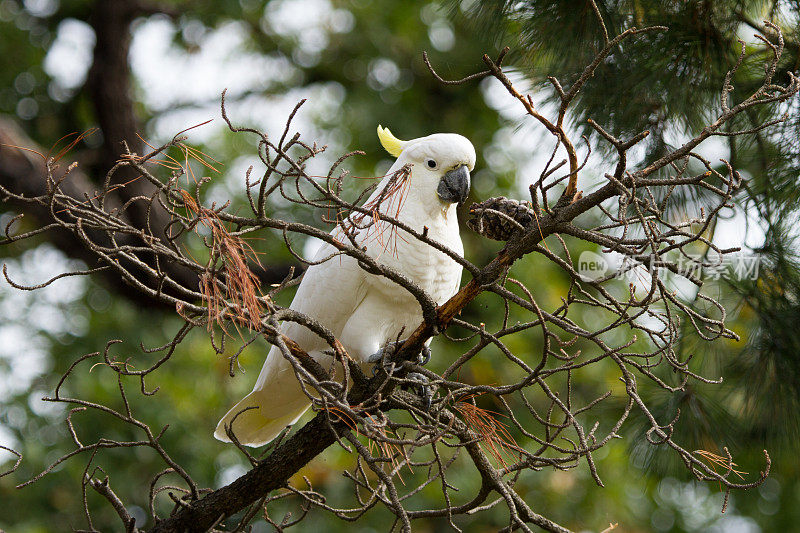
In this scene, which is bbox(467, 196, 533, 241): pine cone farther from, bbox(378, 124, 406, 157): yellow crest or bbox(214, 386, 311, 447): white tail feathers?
bbox(214, 386, 311, 447): white tail feathers

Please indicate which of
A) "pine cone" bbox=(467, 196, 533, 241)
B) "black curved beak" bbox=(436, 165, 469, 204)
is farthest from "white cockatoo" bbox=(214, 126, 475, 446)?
"pine cone" bbox=(467, 196, 533, 241)

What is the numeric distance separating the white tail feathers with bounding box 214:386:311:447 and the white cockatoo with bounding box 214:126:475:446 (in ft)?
0.07

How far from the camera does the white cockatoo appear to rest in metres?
2.07

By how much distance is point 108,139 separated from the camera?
4230mm

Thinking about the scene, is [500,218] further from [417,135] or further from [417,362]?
[417,135]

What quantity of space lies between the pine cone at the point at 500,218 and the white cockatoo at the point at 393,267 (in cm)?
38

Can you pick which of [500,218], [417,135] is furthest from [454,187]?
[417,135]

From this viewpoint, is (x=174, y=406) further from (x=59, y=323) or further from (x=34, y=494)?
(x=59, y=323)

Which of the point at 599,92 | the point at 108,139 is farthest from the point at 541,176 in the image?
the point at 108,139

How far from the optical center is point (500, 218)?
161cm

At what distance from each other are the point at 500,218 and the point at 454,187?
0.58m

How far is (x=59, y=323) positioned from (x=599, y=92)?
511cm

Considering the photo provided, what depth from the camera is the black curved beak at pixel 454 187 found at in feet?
7.12

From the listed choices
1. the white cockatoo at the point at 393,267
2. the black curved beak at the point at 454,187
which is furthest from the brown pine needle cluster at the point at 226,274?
the black curved beak at the point at 454,187
